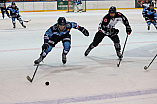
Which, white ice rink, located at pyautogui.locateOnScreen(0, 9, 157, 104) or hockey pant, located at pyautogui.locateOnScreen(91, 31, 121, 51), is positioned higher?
hockey pant, located at pyautogui.locateOnScreen(91, 31, 121, 51)

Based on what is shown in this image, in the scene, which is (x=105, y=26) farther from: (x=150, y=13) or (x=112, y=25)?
(x=150, y=13)

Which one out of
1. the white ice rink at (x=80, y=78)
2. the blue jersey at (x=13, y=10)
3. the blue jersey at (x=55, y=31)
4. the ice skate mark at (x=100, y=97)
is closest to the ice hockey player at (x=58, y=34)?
the blue jersey at (x=55, y=31)

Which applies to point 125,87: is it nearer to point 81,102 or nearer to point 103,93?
point 103,93

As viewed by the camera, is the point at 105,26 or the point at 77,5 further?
the point at 77,5

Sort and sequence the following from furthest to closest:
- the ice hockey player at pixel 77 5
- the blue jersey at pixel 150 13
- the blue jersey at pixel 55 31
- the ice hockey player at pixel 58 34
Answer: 1. the ice hockey player at pixel 77 5
2. the blue jersey at pixel 150 13
3. the blue jersey at pixel 55 31
4. the ice hockey player at pixel 58 34

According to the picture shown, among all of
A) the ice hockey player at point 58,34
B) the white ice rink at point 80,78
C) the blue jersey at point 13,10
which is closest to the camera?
the white ice rink at point 80,78

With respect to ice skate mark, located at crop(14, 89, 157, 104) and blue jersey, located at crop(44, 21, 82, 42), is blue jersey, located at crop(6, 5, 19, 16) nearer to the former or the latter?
blue jersey, located at crop(44, 21, 82, 42)

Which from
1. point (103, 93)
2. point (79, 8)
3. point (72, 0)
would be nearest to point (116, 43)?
point (103, 93)

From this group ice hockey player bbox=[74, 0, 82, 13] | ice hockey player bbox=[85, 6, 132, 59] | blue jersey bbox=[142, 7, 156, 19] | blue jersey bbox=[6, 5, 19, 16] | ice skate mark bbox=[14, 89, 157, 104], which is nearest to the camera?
ice skate mark bbox=[14, 89, 157, 104]

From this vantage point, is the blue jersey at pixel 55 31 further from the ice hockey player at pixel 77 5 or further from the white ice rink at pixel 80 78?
the ice hockey player at pixel 77 5

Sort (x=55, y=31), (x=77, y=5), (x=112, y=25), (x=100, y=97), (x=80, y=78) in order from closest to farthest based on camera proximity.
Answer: (x=100, y=97)
(x=80, y=78)
(x=55, y=31)
(x=112, y=25)
(x=77, y=5)

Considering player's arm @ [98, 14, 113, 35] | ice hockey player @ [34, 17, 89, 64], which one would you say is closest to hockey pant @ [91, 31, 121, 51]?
player's arm @ [98, 14, 113, 35]

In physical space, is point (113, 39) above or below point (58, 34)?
below

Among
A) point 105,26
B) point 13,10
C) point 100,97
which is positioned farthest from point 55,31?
point 13,10
